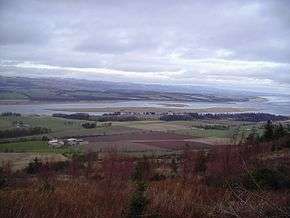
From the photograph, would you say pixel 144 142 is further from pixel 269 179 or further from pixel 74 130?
pixel 269 179

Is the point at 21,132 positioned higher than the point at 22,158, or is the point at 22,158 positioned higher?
the point at 21,132

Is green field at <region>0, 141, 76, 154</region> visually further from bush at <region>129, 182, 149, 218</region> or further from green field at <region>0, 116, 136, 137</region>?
bush at <region>129, 182, 149, 218</region>

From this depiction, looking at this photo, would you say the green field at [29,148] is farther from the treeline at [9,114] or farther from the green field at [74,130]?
the treeline at [9,114]

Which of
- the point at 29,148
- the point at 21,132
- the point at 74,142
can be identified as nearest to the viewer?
the point at 29,148

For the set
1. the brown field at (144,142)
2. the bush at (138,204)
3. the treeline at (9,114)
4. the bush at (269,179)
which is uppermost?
the bush at (138,204)

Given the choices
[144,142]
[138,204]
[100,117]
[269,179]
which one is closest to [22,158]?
[144,142]

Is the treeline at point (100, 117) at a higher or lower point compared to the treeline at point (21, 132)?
higher

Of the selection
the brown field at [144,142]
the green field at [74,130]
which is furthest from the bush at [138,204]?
the green field at [74,130]

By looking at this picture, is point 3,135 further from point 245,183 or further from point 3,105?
point 245,183
